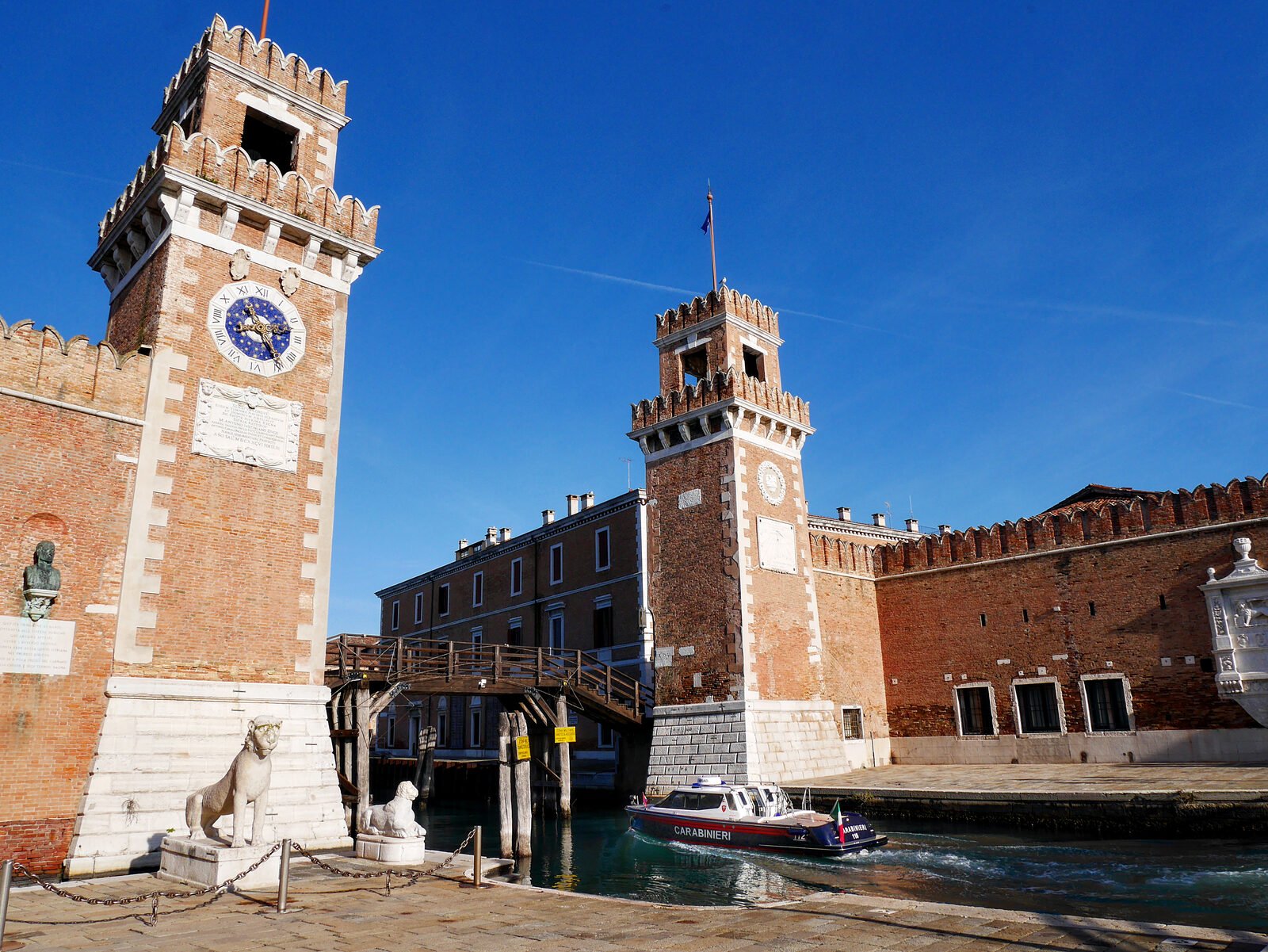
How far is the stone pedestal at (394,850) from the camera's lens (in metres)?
12.4

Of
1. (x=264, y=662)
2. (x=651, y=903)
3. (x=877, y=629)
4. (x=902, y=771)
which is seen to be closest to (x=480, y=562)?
(x=877, y=629)

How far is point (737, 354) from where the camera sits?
86.1ft

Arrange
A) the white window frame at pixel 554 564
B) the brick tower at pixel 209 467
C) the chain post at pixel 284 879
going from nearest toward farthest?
1. the chain post at pixel 284 879
2. the brick tower at pixel 209 467
3. the white window frame at pixel 554 564

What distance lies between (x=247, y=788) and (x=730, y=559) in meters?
15.1

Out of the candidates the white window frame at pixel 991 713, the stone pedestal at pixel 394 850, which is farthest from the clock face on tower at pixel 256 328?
the white window frame at pixel 991 713

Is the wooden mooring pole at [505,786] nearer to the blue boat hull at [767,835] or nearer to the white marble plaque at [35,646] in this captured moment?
the blue boat hull at [767,835]

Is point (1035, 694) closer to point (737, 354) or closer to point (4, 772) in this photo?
point (737, 354)

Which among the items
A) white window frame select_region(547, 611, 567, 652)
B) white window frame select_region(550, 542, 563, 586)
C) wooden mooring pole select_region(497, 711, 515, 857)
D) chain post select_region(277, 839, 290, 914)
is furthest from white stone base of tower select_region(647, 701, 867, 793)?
chain post select_region(277, 839, 290, 914)

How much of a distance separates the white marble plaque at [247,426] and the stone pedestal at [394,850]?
638 cm

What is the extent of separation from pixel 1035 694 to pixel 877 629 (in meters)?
5.23

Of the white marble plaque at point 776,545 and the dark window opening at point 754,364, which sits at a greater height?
the dark window opening at point 754,364

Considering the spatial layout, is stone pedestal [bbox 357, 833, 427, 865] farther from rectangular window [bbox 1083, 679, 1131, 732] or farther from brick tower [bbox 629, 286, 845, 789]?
rectangular window [bbox 1083, 679, 1131, 732]

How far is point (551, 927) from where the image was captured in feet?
28.8

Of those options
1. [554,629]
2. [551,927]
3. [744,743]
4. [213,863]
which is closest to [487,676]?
[744,743]
